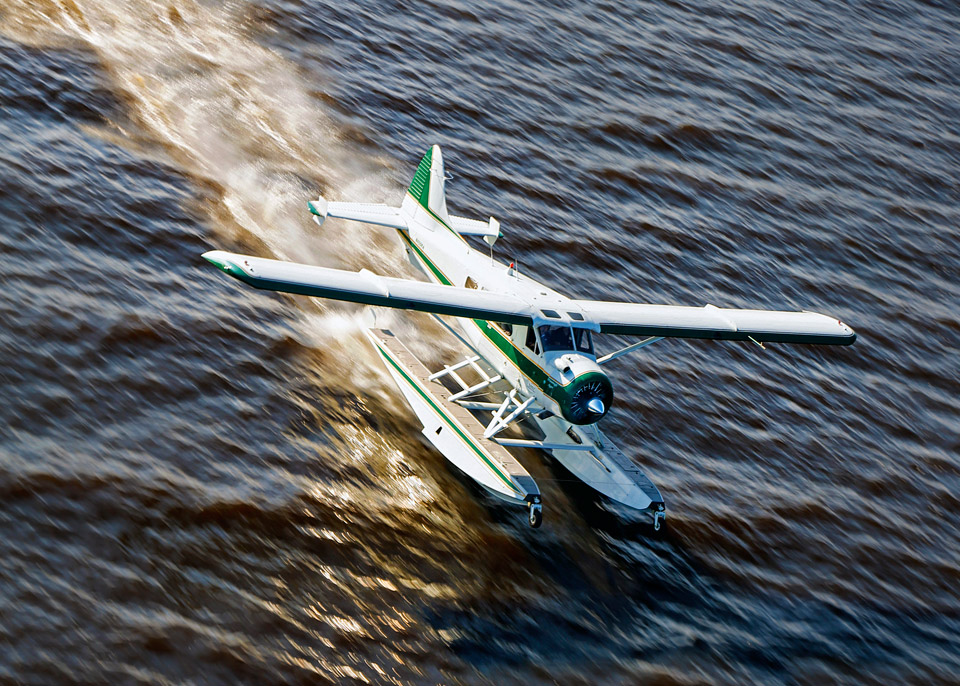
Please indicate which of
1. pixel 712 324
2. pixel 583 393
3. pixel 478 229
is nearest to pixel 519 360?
pixel 583 393

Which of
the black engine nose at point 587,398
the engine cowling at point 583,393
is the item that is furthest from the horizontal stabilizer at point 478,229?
the black engine nose at point 587,398

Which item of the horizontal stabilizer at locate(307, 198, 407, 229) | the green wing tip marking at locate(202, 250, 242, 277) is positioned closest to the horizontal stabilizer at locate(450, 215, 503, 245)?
A: the horizontal stabilizer at locate(307, 198, 407, 229)

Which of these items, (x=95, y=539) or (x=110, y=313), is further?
(x=110, y=313)

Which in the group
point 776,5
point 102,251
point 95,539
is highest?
point 776,5

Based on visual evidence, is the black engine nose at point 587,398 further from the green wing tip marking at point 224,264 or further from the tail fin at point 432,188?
the tail fin at point 432,188

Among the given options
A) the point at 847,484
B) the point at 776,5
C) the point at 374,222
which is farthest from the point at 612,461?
the point at 776,5

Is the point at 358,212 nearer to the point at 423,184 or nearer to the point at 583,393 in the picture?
the point at 423,184

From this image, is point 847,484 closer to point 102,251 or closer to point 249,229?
point 249,229
